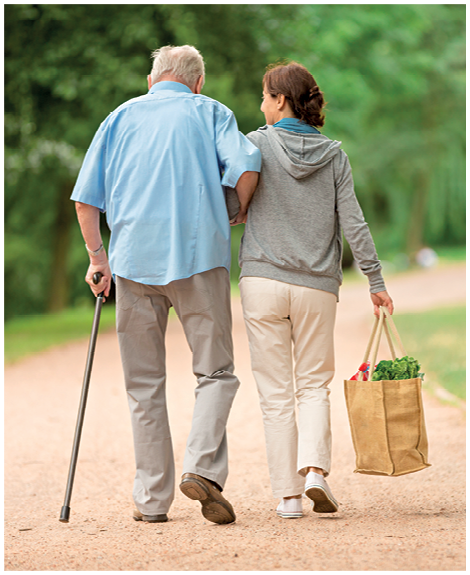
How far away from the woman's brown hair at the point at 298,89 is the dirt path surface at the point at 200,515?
6.09ft

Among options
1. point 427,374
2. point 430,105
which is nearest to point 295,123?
point 427,374

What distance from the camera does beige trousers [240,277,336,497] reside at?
3.37 metres

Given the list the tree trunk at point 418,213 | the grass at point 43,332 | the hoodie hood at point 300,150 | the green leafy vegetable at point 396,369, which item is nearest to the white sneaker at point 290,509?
the green leafy vegetable at point 396,369

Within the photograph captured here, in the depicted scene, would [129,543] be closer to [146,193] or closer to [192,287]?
[192,287]

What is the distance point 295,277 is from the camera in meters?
3.38

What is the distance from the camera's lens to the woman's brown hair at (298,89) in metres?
3.48

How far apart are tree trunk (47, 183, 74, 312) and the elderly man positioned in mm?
14326

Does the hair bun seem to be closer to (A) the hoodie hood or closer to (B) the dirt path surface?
(A) the hoodie hood

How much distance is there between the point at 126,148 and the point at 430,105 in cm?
Answer: 2448

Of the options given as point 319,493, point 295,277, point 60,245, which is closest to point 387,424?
point 319,493

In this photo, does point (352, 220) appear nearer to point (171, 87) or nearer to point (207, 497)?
point (171, 87)

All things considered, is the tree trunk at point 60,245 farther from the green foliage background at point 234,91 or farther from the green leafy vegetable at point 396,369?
the green leafy vegetable at point 396,369

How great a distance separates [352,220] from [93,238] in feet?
3.96

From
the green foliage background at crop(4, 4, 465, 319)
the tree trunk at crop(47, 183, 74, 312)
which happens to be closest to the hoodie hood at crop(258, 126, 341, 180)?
the green foliage background at crop(4, 4, 465, 319)
